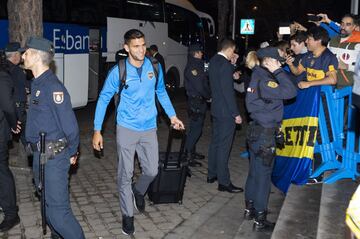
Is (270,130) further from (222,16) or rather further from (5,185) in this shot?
(222,16)

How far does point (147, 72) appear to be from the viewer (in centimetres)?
501

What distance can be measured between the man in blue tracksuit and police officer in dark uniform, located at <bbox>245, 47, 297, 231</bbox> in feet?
3.41

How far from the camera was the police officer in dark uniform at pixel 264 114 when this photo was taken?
4.91m

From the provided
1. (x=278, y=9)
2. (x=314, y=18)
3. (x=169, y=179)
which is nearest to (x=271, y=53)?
(x=169, y=179)

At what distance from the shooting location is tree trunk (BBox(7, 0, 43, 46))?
24.1 ft

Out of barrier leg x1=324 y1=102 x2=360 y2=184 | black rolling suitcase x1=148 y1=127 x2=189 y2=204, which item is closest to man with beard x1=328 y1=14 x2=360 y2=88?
barrier leg x1=324 y1=102 x2=360 y2=184

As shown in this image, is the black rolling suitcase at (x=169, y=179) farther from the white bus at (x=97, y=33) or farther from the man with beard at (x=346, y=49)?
the white bus at (x=97, y=33)

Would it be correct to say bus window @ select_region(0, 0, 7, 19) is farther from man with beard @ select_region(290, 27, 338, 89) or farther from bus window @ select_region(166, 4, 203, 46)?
bus window @ select_region(166, 4, 203, 46)

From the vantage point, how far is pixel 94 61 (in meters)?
13.4

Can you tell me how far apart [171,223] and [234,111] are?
1.68m

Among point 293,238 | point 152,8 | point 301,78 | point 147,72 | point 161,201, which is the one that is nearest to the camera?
point 293,238

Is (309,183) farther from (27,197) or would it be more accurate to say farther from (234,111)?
(27,197)

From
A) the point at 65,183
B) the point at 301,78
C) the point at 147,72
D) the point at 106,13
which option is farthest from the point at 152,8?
the point at 65,183

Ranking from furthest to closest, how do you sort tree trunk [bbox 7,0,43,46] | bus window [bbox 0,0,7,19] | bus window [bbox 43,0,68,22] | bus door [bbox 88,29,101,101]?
bus door [bbox 88,29,101,101], bus window [bbox 43,0,68,22], bus window [bbox 0,0,7,19], tree trunk [bbox 7,0,43,46]
